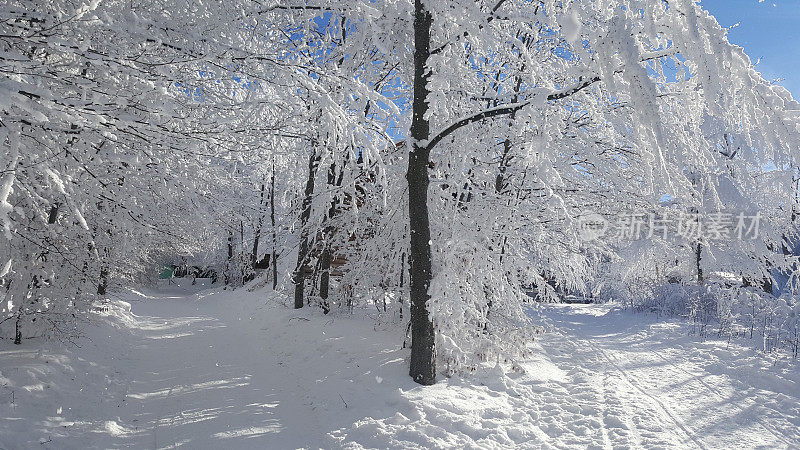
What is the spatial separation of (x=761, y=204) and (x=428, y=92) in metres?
17.5

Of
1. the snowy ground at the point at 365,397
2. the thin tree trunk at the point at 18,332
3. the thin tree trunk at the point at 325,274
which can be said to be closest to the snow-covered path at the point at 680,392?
the snowy ground at the point at 365,397

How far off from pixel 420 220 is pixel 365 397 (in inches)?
104

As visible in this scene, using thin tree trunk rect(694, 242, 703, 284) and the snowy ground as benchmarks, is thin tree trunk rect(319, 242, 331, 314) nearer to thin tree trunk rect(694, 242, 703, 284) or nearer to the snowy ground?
the snowy ground

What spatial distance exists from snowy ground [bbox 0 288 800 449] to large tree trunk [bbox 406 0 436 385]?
41 centimetres

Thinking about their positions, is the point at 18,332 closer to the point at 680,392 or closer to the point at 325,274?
the point at 325,274

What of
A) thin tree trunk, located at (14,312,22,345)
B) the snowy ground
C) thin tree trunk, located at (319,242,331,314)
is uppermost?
thin tree trunk, located at (319,242,331,314)

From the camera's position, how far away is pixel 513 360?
26.8 feet

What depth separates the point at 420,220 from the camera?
21.6 feet

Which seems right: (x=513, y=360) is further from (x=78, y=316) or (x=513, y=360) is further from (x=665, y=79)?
(x=78, y=316)

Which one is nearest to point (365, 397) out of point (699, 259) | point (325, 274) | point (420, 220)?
point (420, 220)

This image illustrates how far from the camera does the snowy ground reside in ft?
17.4

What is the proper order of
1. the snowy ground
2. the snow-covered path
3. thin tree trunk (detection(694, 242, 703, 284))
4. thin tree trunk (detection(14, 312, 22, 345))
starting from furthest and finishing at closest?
1. thin tree trunk (detection(694, 242, 703, 284))
2. thin tree trunk (detection(14, 312, 22, 345))
3. the snow-covered path
4. the snowy ground

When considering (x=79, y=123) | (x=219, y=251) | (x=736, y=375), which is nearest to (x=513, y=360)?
(x=736, y=375)

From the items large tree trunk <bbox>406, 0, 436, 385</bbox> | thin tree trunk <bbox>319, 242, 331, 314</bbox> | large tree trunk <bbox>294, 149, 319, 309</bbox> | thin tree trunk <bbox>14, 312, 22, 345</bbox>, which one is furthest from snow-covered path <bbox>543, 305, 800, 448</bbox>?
thin tree trunk <bbox>14, 312, 22, 345</bbox>
